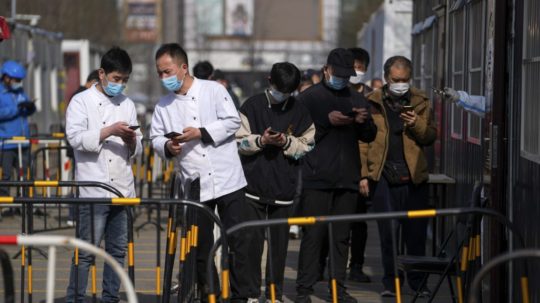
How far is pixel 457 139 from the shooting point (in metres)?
12.9

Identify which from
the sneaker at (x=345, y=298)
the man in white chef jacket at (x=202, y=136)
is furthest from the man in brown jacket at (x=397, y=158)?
the man in white chef jacket at (x=202, y=136)

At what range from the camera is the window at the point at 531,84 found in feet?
26.0

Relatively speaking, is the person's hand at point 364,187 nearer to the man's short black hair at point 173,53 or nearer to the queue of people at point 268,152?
the queue of people at point 268,152

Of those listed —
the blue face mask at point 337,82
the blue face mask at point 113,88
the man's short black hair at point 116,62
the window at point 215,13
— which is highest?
the window at point 215,13

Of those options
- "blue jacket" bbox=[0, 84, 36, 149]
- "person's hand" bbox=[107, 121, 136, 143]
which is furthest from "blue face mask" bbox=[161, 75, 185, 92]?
"blue jacket" bbox=[0, 84, 36, 149]

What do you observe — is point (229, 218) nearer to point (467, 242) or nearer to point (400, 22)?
point (467, 242)

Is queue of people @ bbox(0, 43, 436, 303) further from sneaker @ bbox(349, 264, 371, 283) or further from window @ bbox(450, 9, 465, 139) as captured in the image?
window @ bbox(450, 9, 465, 139)

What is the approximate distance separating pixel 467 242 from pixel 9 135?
9.40m

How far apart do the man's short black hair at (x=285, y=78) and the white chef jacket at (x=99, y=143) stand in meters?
1.14

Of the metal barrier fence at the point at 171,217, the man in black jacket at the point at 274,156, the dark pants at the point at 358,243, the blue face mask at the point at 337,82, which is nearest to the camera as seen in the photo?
the metal barrier fence at the point at 171,217

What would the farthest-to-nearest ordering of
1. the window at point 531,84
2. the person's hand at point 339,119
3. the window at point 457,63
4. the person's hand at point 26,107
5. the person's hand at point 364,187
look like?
the person's hand at point 26,107
the window at point 457,63
the person's hand at point 364,187
the person's hand at point 339,119
the window at point 531,84

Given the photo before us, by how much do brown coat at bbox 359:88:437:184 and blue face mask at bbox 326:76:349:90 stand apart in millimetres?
551

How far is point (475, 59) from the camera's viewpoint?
11.7 meters

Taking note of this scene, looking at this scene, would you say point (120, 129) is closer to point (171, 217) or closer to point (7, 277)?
point (171, 217)
